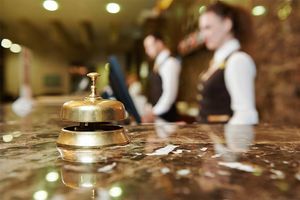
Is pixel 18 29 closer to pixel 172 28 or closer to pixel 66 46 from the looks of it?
pixel 66 46

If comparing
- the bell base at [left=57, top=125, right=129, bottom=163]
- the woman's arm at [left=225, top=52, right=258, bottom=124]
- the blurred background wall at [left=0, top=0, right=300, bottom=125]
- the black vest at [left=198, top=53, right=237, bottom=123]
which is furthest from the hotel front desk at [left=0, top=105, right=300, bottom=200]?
the black vest at [left=198, top=53, right=237, bottom=123]

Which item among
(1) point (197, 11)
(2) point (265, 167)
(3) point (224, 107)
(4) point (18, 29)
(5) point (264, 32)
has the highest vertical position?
(4) point (18, 29)

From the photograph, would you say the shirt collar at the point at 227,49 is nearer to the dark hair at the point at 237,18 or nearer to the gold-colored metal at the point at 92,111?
the dark hair at the point at 237,18

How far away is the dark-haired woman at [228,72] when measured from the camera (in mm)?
1818

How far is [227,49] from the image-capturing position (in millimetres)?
1993

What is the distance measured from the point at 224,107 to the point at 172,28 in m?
4.11

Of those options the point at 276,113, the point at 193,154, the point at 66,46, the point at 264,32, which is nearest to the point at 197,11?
the point at 264,32

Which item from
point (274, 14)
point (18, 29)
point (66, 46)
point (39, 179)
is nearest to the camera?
point (39, 179)

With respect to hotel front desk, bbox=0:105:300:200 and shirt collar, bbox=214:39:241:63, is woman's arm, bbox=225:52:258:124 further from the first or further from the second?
hotel front desk, bbox=0:105:300:200

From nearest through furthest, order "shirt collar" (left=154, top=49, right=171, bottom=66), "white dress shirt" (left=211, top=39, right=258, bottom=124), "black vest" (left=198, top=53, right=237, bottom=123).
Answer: "white dress shirt" (left=211, top=39, right=258, bottom=124)
"black vest" (left=198, top=53, right=237, bottom=123)
"shirt collar" (left=154, top=49, right=171, bottom=66)

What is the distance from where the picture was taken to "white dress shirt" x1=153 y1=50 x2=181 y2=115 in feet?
9.74

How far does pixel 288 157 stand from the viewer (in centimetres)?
68

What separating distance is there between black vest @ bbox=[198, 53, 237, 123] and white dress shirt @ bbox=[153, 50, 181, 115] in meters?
0.91

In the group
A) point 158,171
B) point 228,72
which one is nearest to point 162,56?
point 228,72
